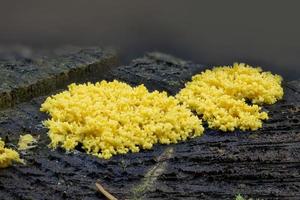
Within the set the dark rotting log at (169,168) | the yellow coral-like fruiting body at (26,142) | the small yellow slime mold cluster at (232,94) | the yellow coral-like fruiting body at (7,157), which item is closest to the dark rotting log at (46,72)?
the dark rotting log at (169,168)

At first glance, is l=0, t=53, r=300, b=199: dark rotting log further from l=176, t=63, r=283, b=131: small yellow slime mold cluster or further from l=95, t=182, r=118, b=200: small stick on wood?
l=176, t=63, r=283, b=131: small yellow slime mold cluster

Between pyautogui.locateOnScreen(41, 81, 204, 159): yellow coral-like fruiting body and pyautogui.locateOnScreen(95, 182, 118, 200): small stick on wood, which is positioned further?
pyautogui.locateOnScreen(41, 81, 204, 159): yellow coral-like fruiting body

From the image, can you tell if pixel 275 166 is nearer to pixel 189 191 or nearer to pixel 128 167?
pixel 189 191

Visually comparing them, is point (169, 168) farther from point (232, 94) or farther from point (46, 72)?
point (46, 72)

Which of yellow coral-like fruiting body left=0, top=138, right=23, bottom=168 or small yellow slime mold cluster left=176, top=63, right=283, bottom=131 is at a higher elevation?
small yellow slime mold cluster left=176, top=63, right=283, bottom=131

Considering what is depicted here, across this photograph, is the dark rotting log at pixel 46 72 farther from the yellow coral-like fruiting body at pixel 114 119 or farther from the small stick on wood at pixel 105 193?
the small stick on wood at pixel 105 193

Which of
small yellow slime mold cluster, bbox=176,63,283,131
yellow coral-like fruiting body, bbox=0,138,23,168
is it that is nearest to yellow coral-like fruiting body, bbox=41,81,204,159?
small yellow slime mold cluster, bbox=176,63,283,131

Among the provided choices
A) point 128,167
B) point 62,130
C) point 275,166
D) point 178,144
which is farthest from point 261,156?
point 62,130
